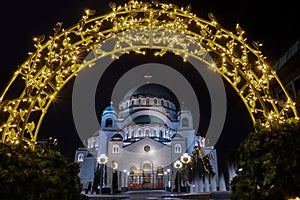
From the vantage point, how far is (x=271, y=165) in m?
3.08

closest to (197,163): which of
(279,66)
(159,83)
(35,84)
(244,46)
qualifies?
(279,66)

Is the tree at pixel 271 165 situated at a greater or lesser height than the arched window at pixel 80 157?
lesser

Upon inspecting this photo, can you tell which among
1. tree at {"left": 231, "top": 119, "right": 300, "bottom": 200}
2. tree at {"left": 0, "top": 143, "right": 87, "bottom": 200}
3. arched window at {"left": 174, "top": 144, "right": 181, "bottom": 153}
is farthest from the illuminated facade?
tree at {"left": 231, "top": 119, "right": 300, "bottom": 200}

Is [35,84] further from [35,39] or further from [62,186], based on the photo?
[62,186]

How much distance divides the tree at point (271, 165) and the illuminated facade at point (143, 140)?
25.9 m

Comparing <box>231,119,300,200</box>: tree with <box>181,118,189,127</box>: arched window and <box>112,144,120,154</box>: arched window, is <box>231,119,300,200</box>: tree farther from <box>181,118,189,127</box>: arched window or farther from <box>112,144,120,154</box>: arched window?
<box>181,118,189,127</box>: arched window

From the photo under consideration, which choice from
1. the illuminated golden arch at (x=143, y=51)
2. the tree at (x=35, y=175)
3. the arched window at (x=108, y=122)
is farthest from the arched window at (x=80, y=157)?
the tree at (x=35, y=175)

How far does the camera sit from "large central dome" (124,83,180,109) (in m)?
42.9

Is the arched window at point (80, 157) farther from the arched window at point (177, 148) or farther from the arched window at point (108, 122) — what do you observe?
the arched window at point (177, 148)

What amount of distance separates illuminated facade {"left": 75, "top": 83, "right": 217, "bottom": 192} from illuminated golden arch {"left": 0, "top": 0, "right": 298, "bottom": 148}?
24298 mm

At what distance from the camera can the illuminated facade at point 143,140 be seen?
31.1m

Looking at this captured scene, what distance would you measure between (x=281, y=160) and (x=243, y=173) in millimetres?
665

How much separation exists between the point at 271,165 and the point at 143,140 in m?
31.0

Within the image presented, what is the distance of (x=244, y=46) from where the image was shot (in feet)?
17.7
